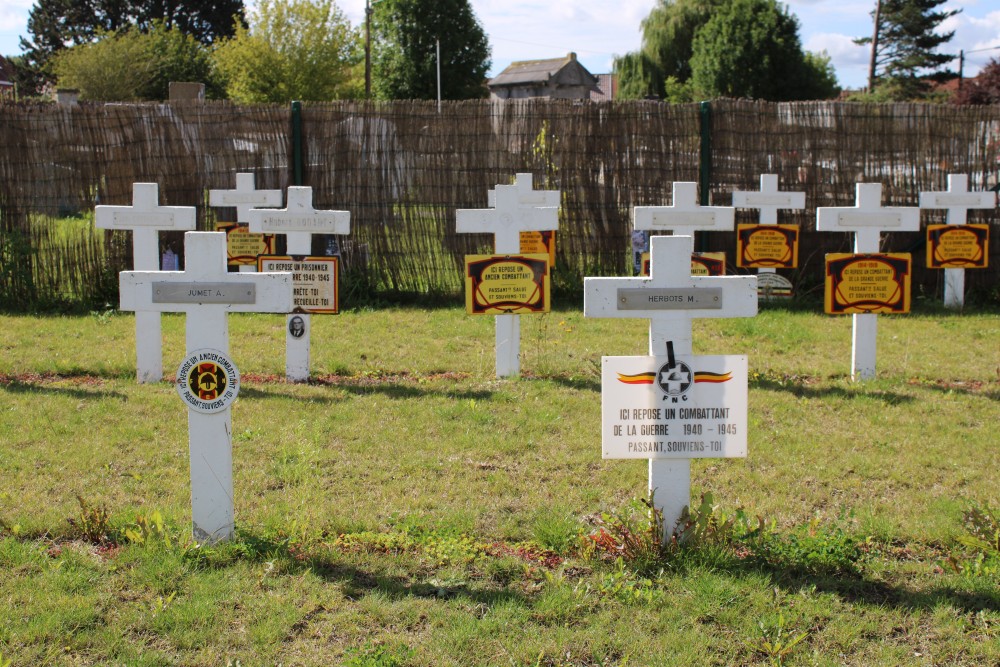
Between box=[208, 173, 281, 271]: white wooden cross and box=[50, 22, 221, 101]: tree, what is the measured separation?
3309cm

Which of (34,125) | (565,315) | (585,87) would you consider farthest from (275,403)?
(585,87)

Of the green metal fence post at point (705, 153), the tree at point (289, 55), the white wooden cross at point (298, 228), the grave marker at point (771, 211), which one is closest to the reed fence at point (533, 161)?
the green metal fence post at point (705, 153)

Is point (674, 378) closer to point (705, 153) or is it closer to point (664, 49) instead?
point (705, 153)

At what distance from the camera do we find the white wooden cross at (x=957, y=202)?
37.9ft

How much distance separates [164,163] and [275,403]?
5941 millimetres

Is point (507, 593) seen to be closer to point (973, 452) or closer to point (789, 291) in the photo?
point (973, 452)

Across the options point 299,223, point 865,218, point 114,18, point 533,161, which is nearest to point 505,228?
point 299,223

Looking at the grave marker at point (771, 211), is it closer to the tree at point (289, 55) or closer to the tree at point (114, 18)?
the tree at point (289, 55)

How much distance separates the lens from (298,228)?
819 centimetres

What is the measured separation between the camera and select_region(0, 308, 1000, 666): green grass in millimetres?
3895

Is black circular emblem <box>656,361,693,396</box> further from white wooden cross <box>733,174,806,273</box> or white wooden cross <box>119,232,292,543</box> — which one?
white wooden cross <box>733,174,806,273</box>

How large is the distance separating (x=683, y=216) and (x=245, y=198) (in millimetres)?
4554

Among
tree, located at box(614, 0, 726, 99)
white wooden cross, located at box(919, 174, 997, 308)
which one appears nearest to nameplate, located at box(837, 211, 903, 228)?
white wooden cross, located at box(919, 174, 997, 308)

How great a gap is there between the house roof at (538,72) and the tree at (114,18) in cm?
1562
